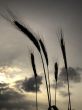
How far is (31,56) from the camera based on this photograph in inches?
225

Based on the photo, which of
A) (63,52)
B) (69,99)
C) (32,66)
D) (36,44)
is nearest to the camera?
(36,44)

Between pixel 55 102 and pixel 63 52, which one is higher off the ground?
pixel 63 52

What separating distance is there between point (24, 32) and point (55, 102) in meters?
3.20

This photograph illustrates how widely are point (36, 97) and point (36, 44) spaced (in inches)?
81.0

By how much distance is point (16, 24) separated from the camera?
436 cm

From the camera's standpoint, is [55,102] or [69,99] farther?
[55,102]

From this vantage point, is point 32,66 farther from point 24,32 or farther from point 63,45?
point 24,32

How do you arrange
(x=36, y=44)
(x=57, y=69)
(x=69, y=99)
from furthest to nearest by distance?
(x=57, y=69), (x=69, y=99), (x=36, y=44)

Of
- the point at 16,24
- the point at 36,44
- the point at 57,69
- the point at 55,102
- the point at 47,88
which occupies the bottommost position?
the point at 55,102

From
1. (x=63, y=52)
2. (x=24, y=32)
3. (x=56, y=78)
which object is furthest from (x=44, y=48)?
(x=56, y=78)

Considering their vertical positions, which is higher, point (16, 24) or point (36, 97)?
point (16, 24)

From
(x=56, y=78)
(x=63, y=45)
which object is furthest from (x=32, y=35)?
(x=56, y=78)

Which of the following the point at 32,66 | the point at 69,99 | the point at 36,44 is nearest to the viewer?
the point at 36,44

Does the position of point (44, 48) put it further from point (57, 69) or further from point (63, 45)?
point (57, 69)
